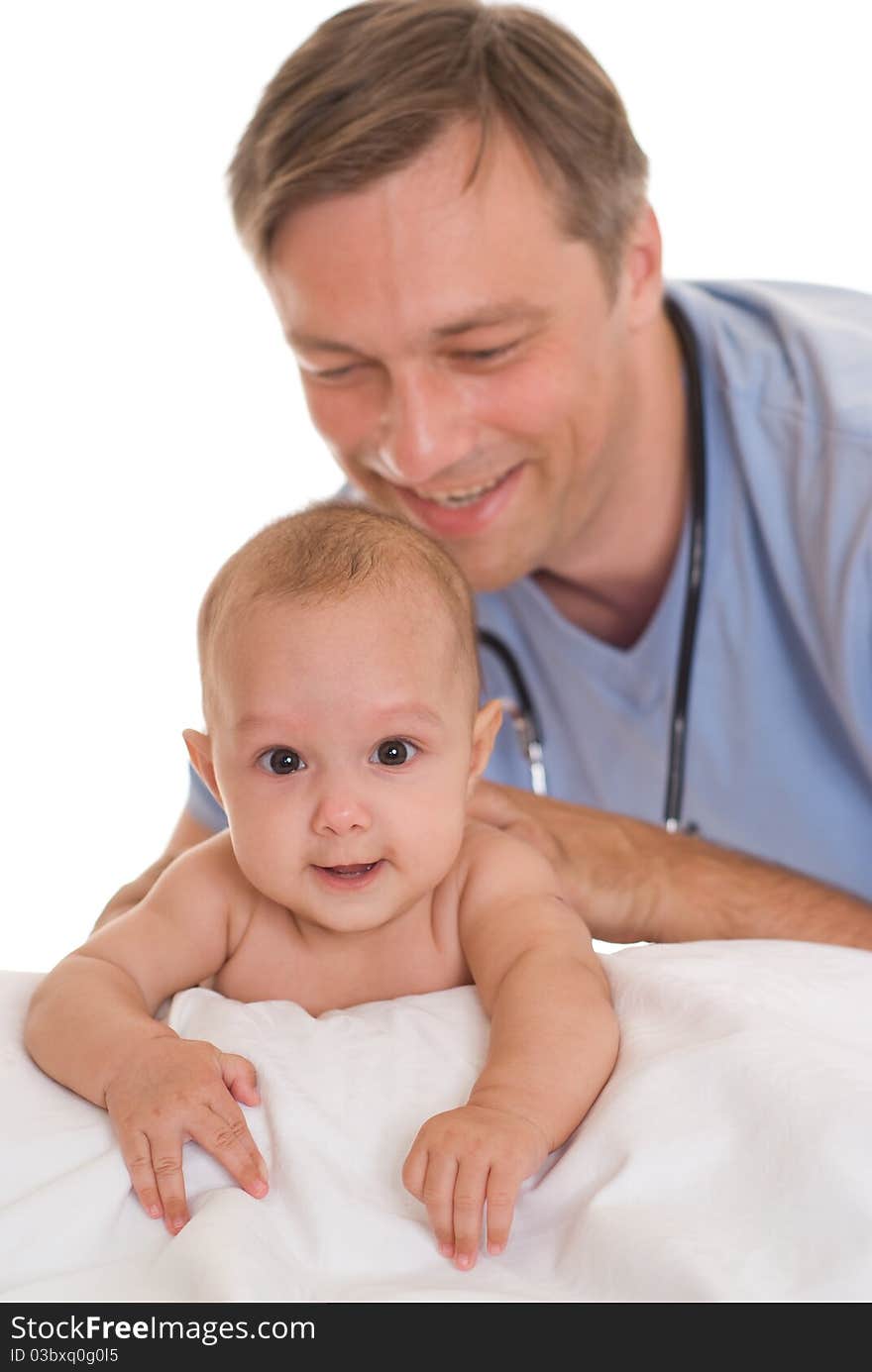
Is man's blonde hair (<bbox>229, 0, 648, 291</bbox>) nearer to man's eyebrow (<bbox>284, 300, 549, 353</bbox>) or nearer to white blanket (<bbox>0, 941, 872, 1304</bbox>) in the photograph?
man's eyebrow (<bbox>284, 300, 549, 353</bbox>)

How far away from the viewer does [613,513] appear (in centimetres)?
191

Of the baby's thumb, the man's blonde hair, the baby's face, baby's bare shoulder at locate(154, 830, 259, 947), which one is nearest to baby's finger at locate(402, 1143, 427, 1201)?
the baby's thumb

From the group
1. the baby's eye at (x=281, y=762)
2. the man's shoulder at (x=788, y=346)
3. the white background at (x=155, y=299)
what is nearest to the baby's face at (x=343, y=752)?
the baby's eye at (x=281, y=762)

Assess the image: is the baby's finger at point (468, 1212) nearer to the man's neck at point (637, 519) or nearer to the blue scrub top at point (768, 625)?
the blue scrub top at point (768, 625)

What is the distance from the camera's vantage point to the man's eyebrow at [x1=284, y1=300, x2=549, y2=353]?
153 centimetres

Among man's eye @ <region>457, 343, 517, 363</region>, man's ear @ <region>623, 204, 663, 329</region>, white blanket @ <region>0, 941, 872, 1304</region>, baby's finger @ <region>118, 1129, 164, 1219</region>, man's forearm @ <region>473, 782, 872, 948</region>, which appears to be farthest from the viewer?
man's ear @ <region>623, 204, 663, 329</region>

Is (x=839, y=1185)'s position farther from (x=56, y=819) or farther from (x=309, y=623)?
(x=56, y=819)

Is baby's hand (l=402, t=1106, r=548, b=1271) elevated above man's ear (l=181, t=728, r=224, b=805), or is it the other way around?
man's ear (l=181, t=728, r=224, b=805)

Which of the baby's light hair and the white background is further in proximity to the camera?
the white background

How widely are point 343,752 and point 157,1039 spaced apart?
9.3 inches

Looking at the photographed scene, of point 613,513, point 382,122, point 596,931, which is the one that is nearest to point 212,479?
point 613,513

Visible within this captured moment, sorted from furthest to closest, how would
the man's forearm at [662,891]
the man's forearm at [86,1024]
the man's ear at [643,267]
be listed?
the man's ear at [643,267], the man's forearm at [662,891], the man's forearm at [86,1024]

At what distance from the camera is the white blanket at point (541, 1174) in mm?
805

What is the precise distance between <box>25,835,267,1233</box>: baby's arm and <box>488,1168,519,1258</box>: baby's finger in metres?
0.14
